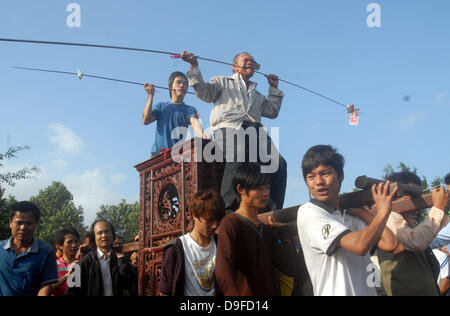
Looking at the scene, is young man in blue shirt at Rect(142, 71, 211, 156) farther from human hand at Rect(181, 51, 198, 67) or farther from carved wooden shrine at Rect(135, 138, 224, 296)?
human hand at Rect(181, 51, 198, 67)

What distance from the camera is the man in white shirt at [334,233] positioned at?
2.12 m

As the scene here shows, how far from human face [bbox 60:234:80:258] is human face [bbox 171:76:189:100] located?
7.87 feet

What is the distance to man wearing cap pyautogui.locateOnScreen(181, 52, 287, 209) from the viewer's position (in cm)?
408

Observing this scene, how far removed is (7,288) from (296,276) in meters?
2.17

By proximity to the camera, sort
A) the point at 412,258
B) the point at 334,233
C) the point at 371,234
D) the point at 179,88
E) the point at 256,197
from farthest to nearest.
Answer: the point at 179,88 < the point at 412,258 < the point at 256,197 < the point at 334,233 < the point at 371,234

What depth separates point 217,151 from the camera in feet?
14.2

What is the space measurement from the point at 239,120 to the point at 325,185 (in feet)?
6.27

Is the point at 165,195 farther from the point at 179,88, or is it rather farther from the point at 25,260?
the point at 25,260

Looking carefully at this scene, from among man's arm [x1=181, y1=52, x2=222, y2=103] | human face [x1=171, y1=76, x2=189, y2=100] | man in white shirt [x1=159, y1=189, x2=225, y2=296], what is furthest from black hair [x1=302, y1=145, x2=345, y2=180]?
human face [x1=171, y1=76, x2=189, y2=100]

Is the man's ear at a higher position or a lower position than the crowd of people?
higher

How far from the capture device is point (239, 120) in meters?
4.24

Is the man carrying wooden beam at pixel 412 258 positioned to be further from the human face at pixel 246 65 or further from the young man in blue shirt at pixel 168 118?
the young man in blue shirt at pixel 168 118

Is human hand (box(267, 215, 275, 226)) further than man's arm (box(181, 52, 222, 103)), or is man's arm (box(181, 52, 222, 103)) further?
man's arm (box(181, 52, 222, 103))

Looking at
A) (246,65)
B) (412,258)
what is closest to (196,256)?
(412,258)
